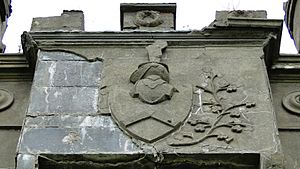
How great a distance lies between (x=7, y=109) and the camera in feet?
23.0

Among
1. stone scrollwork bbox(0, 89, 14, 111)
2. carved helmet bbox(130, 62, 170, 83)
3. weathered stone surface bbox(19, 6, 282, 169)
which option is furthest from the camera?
stone scrollwork bbox(0, 89, 14, 111)

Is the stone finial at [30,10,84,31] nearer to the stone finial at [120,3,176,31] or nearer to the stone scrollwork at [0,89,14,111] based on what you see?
the stone finial at [120,3,176,31]

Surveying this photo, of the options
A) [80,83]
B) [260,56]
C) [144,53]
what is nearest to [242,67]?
[260,56]

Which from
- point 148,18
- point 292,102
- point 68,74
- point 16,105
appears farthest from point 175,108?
point 16,105

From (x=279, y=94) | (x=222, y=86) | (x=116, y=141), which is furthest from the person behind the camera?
(x=279, y=94)

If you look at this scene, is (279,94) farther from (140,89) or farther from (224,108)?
(140,89)

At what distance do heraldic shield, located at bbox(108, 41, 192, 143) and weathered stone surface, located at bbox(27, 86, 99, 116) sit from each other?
158 millimetres

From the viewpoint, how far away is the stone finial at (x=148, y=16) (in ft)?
24.4

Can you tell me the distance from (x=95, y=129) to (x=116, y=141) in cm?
20

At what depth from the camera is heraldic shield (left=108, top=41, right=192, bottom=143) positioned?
6.29 meters

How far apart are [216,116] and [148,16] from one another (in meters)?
1.45

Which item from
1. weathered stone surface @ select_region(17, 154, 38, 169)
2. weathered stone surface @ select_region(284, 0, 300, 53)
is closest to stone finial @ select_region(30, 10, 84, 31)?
weathered stone surface @ select_region(17, 154, 38, 169)

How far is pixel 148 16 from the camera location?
24.7 feet

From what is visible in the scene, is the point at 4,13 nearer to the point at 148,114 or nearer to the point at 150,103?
the point at 150,103
